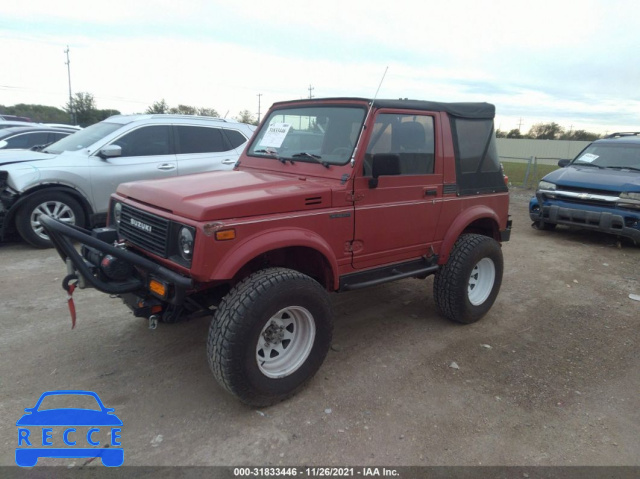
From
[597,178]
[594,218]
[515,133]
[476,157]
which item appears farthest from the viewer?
[515,133]

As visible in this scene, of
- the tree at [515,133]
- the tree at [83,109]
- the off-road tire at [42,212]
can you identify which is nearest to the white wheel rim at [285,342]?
the off-road tire at [42,212]

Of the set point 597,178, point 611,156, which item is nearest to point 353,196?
point 597,178

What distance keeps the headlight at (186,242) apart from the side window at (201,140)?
4.89 m

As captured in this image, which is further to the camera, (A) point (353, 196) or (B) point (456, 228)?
(B) point (456, 228)

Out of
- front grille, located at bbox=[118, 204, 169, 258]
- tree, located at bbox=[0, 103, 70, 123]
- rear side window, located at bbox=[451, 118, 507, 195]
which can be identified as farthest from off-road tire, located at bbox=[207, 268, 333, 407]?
tree, located at bbox=[0, 103, 70, 123]

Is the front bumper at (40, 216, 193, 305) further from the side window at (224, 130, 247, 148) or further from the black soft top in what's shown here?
the side window at (224, 130, 247, 148)

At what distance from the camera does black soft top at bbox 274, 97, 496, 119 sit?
3846mm

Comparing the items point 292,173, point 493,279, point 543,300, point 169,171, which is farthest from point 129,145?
point 543,300

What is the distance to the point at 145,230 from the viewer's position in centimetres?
327

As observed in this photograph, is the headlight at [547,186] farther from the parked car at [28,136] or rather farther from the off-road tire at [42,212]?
the parked car at [28,136]

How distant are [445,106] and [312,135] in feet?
4.33

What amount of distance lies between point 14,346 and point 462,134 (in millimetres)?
4513

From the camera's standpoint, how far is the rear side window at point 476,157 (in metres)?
4.40

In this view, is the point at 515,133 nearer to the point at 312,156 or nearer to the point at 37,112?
the point at 37,112
